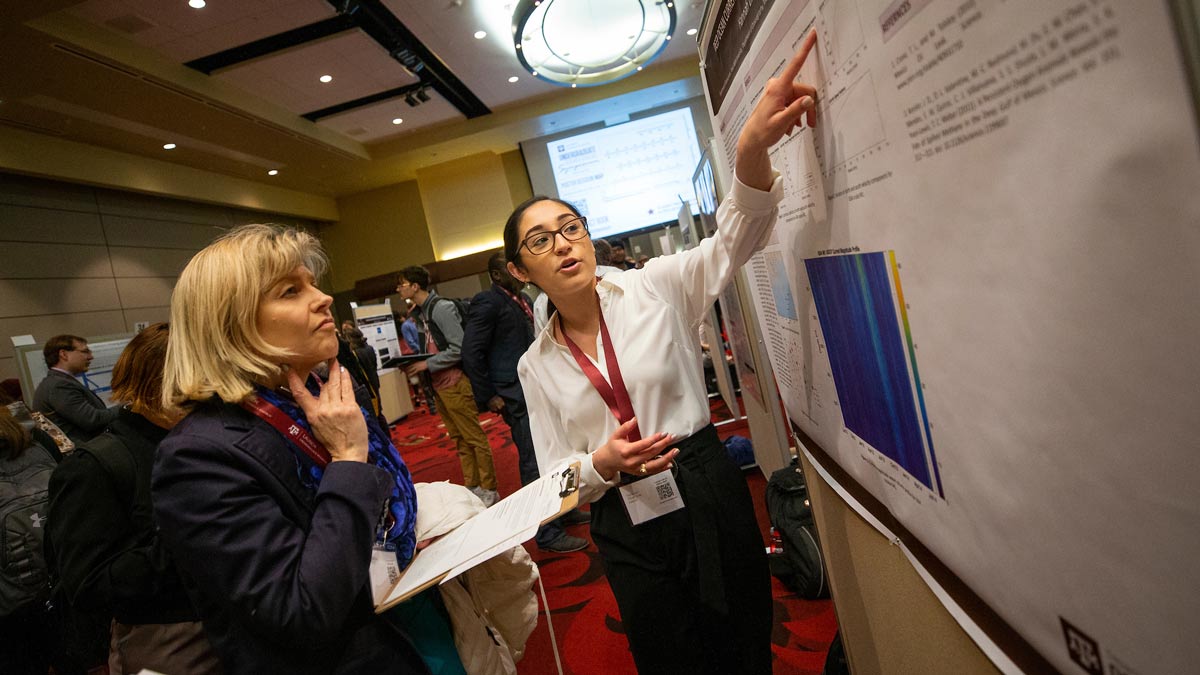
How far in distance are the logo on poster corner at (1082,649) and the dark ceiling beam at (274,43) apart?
6.89m

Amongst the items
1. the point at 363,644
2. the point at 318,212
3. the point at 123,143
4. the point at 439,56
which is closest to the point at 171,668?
the point at 363,644

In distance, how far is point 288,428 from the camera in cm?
103

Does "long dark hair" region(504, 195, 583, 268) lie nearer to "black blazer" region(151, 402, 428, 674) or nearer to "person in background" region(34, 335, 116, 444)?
"black blazer" region(151, 402, 428, 674)

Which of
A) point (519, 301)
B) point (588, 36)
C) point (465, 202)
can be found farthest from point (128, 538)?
point (465, 202)

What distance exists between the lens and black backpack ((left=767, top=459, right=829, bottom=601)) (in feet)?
7.56

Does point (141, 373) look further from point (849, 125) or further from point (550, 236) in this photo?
point (849, 125)

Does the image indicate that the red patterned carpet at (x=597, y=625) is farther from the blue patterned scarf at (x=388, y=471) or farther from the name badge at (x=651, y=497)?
the blue patterned scarf at (x=388, y=471)

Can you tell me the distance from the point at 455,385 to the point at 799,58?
3523mm

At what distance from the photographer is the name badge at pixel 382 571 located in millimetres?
1017

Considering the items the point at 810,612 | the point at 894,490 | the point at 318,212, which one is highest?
the point at 318,212

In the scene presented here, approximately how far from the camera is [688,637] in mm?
1359

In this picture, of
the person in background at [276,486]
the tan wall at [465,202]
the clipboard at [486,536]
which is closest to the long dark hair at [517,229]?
the person in background at [276,486]

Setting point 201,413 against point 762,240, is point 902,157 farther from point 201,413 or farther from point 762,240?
point 201,413

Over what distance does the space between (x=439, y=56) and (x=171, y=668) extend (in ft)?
23.2
